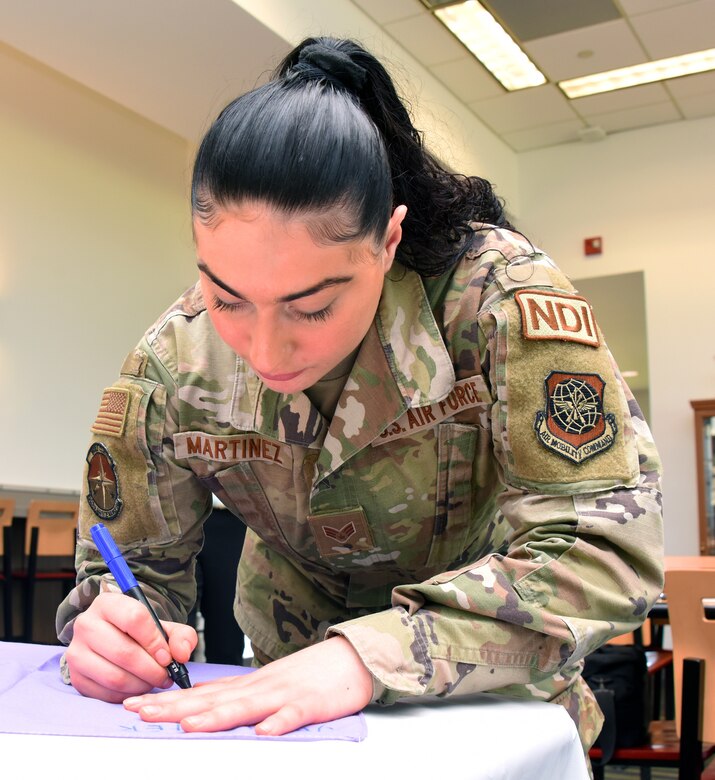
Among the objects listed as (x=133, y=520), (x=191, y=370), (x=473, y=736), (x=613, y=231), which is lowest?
(x=473, y=736)

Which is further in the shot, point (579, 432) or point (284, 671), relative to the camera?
point (579, 432)

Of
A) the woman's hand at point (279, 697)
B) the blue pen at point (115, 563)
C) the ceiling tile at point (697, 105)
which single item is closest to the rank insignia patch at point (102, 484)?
the blue pen at point (115, 563)

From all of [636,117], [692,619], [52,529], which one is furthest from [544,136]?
[692,619]

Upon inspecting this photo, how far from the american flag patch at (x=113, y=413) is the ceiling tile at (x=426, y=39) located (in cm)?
504

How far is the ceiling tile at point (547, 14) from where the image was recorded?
5.31 meters

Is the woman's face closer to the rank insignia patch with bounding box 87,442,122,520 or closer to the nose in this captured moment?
the nose

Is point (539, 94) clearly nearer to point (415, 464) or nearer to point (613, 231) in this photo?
point (613, 231)

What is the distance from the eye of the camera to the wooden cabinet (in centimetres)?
650

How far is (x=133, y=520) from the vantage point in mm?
1076

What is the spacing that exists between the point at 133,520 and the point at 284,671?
41 cm

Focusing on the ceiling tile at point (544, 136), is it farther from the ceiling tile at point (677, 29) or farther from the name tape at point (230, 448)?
the name tape at point (230, 448)

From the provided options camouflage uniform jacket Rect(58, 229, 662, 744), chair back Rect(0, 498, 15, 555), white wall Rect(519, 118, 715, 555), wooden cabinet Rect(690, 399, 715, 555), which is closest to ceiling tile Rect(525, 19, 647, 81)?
white wall Rect(519, 118, 715, 555)

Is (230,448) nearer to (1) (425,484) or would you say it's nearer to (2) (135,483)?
(2) (135,483)

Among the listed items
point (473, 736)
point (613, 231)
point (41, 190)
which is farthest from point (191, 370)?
point (613, 231)
